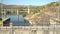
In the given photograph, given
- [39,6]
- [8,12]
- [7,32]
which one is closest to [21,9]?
[8,12]

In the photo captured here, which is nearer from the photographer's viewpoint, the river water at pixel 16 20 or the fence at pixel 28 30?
the fence at pixel 28 30

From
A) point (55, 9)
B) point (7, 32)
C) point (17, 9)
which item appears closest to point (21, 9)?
point (17, 9)

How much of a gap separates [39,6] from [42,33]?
5863 millimetres

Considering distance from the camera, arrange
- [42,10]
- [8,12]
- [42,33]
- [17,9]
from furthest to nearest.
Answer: [42,10]
[17,9]
[8,12]
[42,33]

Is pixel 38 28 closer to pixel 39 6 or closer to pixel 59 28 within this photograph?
pixel 59 28

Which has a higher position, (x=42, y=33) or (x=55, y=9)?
(x=55, y=9)

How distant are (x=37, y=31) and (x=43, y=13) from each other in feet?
18.8

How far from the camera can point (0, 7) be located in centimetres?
1083

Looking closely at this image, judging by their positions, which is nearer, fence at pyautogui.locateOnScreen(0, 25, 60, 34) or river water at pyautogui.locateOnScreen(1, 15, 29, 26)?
fence at pyautogui.locateOnScreen(0, 25, 60, 34)

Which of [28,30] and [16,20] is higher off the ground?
[16,20]

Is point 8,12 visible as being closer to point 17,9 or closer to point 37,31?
point 17,9

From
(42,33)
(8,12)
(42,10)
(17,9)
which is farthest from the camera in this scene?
(42,10)

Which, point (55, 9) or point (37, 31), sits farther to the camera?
point (55, 9)

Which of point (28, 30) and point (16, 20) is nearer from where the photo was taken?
point (28, 30)
